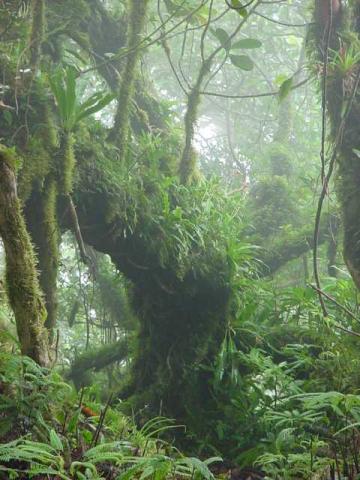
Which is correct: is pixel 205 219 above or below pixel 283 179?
below

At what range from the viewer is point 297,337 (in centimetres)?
403

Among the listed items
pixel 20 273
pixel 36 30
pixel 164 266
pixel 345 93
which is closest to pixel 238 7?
pixel 345 93

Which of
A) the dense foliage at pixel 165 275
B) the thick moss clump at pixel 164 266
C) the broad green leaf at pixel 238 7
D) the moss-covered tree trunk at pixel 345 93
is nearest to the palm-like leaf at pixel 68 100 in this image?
the dense foliage at pixel 165 275

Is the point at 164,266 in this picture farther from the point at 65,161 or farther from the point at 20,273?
the point at 20,273

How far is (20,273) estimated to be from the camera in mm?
2348

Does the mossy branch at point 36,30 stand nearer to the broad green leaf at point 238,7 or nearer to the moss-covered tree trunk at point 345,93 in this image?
the broad green leaf at point 238,7


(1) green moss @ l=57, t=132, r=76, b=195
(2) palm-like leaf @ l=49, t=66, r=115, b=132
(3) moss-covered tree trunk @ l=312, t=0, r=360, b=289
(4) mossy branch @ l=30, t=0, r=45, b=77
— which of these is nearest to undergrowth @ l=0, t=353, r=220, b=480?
(1) green moss @ l=57, t=132, r=76, b=195

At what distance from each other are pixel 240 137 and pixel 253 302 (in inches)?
290

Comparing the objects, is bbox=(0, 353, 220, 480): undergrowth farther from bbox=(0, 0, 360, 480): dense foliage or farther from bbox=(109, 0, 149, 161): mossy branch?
bbox=(109, 0, 149, 161): mossy branch

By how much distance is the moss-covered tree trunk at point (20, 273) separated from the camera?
7.38 feet

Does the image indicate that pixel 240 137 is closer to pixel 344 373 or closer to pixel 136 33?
pixel 136 33

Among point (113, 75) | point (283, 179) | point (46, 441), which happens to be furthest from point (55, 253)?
point (283, 179)

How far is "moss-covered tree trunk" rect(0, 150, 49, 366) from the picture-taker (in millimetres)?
2250

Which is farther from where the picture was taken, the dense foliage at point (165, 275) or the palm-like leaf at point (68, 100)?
the palm-like leaf at point (68, 100)
